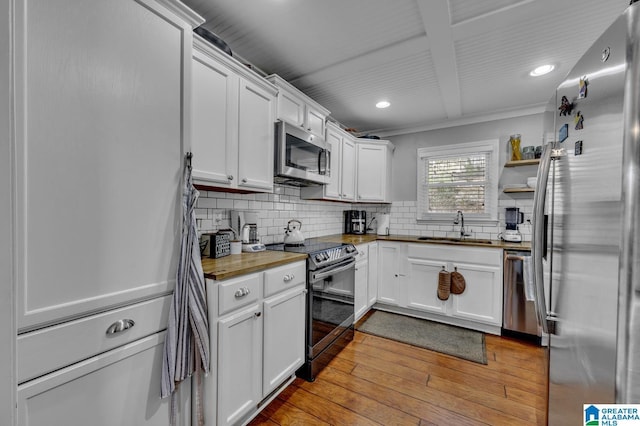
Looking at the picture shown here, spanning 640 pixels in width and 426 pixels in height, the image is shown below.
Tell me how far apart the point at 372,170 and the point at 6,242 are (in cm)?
338

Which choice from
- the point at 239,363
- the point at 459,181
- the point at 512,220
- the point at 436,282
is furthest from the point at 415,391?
the point at 459,181

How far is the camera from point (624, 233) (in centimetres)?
64

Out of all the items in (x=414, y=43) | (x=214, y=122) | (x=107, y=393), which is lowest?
(x=107, y=393)

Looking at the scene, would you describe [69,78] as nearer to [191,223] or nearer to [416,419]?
[191,223]

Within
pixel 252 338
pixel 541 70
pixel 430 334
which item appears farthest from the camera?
pixel 430 334

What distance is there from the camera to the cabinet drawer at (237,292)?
136 cm

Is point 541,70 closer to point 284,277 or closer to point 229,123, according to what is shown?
point 229,123

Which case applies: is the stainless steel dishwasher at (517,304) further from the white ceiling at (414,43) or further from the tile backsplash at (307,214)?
the white ceiling at (414,43)

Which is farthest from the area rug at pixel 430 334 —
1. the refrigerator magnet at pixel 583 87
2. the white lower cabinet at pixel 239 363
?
the refrigerator magnet at pixel 583 87

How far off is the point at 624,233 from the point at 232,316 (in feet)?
4.94

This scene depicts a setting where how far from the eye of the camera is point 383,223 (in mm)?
4012

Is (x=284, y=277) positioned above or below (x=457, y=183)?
below

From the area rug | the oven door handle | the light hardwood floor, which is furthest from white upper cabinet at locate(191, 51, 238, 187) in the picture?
the area rug

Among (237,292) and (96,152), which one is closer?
(96,152)
